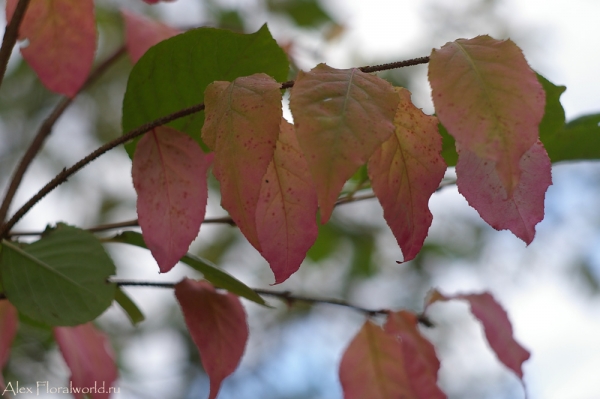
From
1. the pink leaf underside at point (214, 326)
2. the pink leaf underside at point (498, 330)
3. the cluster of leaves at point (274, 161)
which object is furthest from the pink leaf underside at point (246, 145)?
the pink leaf underside at point (498, 330)

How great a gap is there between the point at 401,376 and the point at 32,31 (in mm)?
468

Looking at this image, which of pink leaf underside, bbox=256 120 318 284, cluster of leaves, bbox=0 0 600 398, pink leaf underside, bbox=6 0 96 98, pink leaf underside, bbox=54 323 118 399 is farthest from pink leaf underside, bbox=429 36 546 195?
pink leaf underside, bbox=54 323 118 399

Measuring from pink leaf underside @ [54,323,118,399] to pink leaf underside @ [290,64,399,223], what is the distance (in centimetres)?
45

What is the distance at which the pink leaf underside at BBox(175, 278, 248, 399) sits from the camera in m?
0.49

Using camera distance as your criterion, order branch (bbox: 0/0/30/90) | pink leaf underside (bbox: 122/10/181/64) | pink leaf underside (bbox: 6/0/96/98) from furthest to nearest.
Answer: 1. pink leaf underside (bbox: 122/10/181/64)
2. pink leaf underside (bbox: 6/0/96/98)
3. branch (bbox: 0/0/30/90)

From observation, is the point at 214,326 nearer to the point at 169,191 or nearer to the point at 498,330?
the point at 169,191

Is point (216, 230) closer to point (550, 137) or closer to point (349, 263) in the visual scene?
point (349, 263)

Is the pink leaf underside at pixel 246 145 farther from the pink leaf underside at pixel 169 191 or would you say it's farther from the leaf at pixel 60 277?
the leaf at pixel 60 277

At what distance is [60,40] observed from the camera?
551mm

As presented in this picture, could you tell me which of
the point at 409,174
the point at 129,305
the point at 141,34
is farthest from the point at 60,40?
the point at 409,174

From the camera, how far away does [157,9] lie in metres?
2.09

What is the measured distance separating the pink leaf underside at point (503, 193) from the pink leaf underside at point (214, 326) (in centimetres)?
27

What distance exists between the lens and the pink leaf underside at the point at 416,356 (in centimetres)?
54

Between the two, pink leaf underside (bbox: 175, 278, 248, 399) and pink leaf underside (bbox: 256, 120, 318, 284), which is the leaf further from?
pink leaf underside (bbox: 256, 120, 318, 284)
